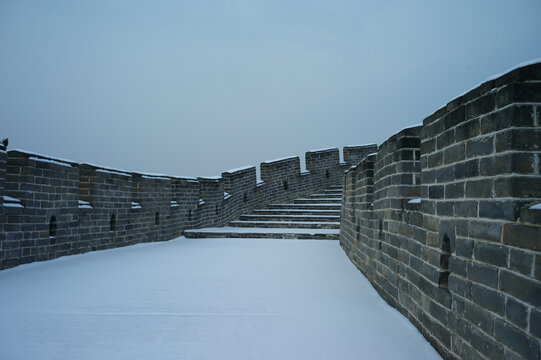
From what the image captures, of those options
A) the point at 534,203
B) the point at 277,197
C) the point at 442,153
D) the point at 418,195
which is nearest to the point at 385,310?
the point at 418,195

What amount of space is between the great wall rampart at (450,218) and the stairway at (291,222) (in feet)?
11.7

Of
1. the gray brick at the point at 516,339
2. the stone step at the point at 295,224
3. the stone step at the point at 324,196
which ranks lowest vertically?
the stone step at the point at 295,224

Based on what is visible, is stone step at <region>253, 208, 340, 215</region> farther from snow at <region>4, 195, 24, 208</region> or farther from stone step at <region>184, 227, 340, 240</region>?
snow at <region>4, 195, 24, 208</region>

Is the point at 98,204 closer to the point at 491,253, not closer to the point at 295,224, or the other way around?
the point at 295,224

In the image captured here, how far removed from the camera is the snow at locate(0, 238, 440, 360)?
3.02m

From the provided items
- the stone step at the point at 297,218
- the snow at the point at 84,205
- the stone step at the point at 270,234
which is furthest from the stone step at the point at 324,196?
the snow at the point at 84,205

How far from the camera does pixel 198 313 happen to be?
399cm

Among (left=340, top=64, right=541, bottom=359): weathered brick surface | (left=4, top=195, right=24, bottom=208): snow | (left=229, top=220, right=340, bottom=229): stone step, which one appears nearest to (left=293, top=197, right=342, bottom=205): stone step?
(left=229, top=220, right=340, bottom=229): stone step

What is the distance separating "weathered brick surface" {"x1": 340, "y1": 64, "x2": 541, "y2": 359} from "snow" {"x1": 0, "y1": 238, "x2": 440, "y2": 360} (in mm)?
430

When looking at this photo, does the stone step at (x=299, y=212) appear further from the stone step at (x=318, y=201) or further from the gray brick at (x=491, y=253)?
A: the gray brick at (x=491, y=253)

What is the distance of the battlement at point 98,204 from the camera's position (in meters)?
6.55

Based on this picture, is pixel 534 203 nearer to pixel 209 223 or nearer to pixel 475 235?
pixel 475 235

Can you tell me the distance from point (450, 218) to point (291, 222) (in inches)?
384

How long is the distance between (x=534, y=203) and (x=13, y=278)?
19.8 feet
